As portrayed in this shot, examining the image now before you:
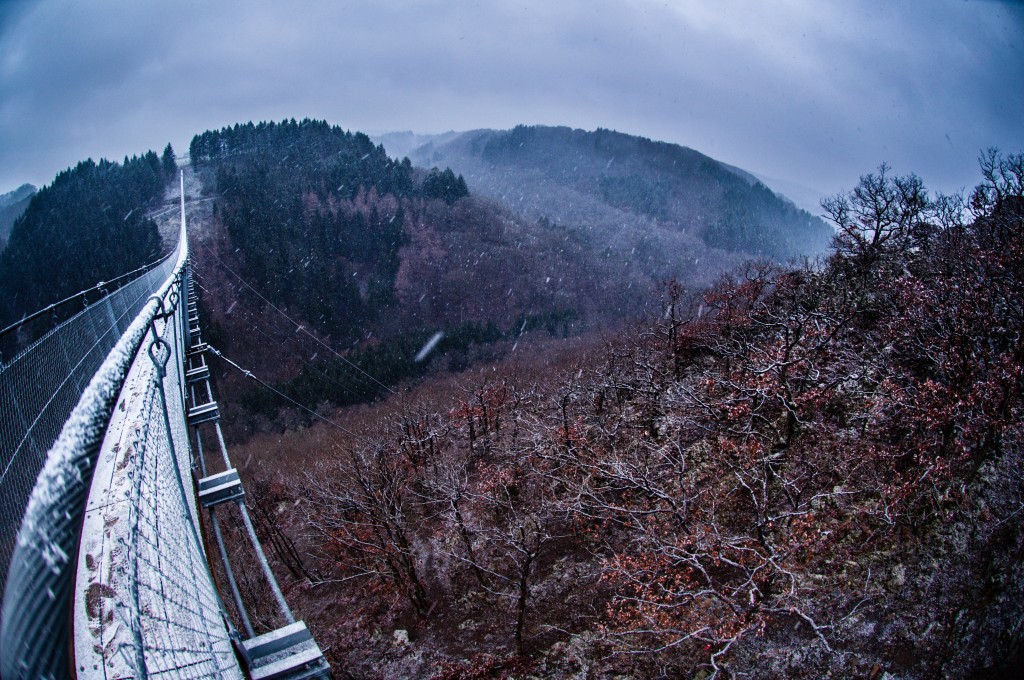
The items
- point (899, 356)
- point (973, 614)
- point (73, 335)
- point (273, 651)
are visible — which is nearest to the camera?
point (273, 651)

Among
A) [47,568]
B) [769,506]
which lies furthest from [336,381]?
[47,568]

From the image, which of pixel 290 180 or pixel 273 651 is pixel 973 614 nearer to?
pixel 273 651

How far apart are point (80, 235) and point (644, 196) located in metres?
141

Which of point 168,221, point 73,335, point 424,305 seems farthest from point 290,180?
point 73,335

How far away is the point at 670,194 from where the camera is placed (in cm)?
16300

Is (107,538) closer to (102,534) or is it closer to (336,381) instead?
(102,534)

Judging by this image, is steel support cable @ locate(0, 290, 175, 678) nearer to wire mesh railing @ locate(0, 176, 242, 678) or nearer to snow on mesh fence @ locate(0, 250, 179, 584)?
wire mesh railing @ locate(0, 176, 242, 678)

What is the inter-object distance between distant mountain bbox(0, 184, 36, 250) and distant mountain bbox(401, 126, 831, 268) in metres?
118

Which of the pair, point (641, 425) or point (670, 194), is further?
point (670, 194)

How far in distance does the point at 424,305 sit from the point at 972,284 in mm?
83163

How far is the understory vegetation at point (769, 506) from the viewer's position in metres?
9.51

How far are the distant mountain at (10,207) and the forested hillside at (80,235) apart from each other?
18156 millimetres

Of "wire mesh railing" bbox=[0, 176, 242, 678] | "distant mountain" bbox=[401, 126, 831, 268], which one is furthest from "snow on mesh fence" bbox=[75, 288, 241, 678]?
"distant mountain" bbox=[401, 126, 831, 268]

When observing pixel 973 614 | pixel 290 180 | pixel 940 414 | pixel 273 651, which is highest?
pixel 290 180
